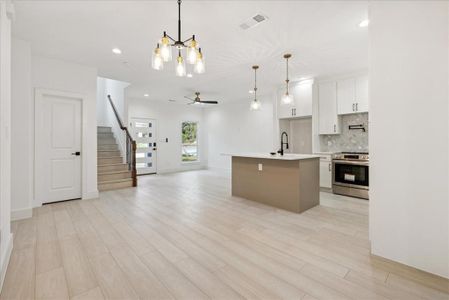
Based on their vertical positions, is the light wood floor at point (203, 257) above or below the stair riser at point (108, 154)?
below

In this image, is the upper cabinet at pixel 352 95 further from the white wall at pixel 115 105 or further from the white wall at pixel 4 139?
the white wall at pixel 115 105

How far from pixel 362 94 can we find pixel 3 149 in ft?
20.2

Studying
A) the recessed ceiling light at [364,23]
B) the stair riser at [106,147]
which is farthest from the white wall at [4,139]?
the stair riser at [106,147]

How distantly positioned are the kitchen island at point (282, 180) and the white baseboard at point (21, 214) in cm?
381

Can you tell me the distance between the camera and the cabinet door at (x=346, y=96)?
4918mm

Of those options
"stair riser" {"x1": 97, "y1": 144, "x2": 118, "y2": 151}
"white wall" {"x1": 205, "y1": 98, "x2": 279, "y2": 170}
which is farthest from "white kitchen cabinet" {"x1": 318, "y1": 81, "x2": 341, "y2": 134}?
"stair riser" {"x1": 97, "y1": 144, "x2": 118, "y2": 151}

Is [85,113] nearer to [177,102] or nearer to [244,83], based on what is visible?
[244,83]

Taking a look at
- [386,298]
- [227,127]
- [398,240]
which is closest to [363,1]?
[398,240]

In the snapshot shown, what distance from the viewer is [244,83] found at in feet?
20.0

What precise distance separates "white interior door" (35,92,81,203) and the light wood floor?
679mm

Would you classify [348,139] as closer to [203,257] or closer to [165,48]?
[203,257]

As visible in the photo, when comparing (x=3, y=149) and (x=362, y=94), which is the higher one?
(x=362, y=94)

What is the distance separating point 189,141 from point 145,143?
7.32ft

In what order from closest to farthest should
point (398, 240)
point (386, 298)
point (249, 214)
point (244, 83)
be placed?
point (386, 298)
point (398, 240)
point (249, 214)
point (244, 83)
